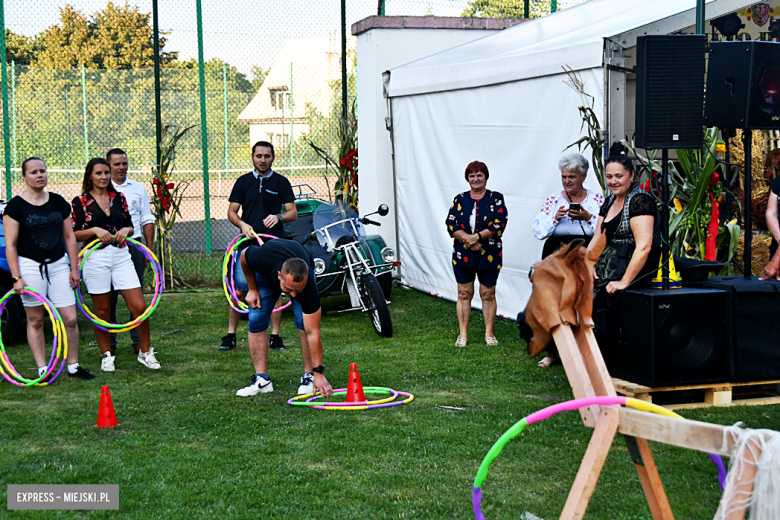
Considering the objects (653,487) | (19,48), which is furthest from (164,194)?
(653,487)

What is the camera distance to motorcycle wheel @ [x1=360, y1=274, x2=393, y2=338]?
753 cm

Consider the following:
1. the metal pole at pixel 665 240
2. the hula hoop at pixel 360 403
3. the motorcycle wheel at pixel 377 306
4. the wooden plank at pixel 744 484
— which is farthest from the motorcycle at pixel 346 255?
the wooden plank at pixel 744 484

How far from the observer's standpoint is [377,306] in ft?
24.9

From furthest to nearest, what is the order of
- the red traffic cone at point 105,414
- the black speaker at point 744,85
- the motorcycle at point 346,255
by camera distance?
the motorcycle at point 346,255, the black speaker at point 744,85, the red traffic cone at point 105,414

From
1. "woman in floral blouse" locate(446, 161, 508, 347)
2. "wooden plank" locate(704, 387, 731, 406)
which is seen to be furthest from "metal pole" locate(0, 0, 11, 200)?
"wooden plank" locate(704, 387, 731, 406)

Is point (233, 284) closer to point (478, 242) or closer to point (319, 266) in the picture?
point (319, 266)

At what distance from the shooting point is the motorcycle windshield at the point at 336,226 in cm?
838

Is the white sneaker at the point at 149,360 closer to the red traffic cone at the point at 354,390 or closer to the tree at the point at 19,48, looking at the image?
the red traffic cone at the point at 354,390

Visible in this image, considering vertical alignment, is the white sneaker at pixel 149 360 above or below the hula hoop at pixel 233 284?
below

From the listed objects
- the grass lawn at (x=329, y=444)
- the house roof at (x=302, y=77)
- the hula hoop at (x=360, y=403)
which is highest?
the house roof at (x=302, y=77)

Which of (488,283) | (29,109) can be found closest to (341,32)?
(29,109)

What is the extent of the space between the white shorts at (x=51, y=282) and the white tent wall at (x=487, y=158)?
410 centimetres

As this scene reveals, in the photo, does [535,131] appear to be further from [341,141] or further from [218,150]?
[218,150]

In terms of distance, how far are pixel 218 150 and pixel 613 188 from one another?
9.01 metres
